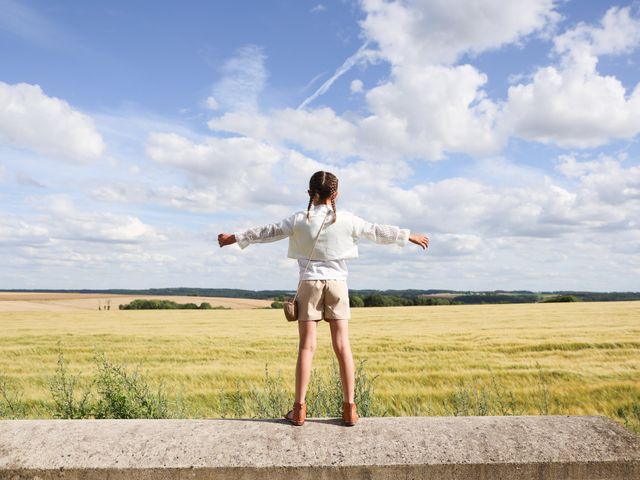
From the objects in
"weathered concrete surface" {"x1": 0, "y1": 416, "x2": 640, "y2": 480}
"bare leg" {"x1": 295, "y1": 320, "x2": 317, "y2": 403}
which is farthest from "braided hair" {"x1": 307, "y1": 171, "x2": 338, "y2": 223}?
"weathered concrete surface" {"x1": 0, "y1": 416, "x2": 640, "y2": 480}

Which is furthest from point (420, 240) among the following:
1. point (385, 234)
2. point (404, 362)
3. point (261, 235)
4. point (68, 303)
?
point (68, 303)

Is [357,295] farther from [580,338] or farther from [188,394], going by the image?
[188,394]

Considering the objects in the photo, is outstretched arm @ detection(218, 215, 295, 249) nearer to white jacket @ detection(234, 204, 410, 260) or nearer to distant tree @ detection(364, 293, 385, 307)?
white jacket @ detection(234, 204, 410, 260)

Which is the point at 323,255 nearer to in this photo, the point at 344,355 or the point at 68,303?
the point at 344,355

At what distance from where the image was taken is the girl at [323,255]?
417cm

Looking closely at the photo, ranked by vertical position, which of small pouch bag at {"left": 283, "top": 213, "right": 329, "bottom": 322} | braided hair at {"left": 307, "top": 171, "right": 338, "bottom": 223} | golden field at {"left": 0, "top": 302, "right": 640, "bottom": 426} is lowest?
golden field at {"left": 0, "top": 302, "right": 640, "bottom": 426}

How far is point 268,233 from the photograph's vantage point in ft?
14.3

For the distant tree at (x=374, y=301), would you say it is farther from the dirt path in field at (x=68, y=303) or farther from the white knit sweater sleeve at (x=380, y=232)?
the white knit sweater sleeve at (x=380, y=232)

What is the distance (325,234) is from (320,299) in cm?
48

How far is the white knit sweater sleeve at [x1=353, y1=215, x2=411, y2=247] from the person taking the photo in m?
4.29

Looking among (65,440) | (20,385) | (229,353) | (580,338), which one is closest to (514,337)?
(580,338)

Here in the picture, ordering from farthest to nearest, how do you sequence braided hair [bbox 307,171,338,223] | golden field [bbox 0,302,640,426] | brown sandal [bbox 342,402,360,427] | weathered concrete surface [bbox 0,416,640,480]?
1. golden field [bbox 0,302,640,426]
2. braided hair [bbox 307,171,338,223]
3. brown sandal [bbox 342,402,360,427]
4. weathered concrete surface [bbox 0,416,640,480]

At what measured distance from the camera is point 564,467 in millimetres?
3730

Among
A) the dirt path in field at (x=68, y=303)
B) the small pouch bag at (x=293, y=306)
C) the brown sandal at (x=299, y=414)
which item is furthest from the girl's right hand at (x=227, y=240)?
the dirt path in field at (x=68, y=303)
